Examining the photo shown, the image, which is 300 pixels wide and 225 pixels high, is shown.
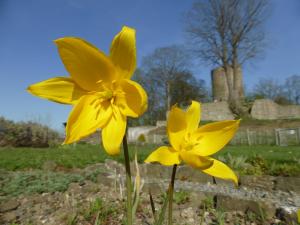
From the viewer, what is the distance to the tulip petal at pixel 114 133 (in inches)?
27.3

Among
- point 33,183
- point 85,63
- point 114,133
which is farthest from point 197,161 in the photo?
point 33,183

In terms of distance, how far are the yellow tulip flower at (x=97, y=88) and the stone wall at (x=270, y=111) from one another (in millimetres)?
26436

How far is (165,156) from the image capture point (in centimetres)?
77

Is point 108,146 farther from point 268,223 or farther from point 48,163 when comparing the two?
point 48,163

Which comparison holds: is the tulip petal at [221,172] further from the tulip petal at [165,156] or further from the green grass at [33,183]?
the green grass at [33,183]

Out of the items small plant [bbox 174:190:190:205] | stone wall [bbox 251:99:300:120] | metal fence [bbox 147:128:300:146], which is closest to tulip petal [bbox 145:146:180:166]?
small plant [bbox 174:190:190:205]

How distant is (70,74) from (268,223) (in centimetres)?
206

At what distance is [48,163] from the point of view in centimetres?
530

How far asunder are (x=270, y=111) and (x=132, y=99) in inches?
1097

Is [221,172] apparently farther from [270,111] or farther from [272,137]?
[270,111]

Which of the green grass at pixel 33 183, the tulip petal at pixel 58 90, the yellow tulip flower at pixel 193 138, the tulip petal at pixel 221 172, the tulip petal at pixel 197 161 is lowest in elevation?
the green grass at pixel 33 183

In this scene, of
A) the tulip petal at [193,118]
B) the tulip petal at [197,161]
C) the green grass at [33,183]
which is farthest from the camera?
the green grass at [33,183]

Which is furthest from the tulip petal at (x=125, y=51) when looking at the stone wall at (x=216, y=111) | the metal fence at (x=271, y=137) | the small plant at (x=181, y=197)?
the stone wall at (x=216, y=111)

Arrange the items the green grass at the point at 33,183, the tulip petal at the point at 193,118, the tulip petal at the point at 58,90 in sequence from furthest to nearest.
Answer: the green grass at the point at 33,183
the tulip petal at the point at 193,118
the tulip petal at the point at 58,90
